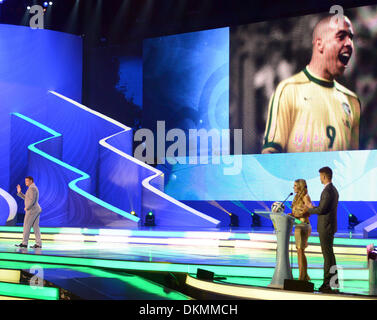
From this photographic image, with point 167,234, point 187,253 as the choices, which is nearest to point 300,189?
point 187,253

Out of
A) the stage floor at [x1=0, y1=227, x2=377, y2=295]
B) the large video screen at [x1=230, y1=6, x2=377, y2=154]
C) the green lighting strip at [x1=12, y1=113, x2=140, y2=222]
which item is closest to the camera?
the stage floor at [x1=0, y1=227, x2=377, y2=295]

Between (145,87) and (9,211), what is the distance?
5.91 meters

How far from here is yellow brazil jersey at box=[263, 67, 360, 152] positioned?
13.0 metres

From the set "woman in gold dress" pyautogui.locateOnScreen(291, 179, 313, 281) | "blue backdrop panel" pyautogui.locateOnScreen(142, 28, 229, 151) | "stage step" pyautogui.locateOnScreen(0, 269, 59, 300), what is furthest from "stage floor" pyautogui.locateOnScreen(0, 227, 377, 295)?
"blue backdrop panel" pyautogui.locateOnScreen(142, 28, 229, 151)

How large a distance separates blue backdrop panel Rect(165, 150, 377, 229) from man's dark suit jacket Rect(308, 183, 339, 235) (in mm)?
8336

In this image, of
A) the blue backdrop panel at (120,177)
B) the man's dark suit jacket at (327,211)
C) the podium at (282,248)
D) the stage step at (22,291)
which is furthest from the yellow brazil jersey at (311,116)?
the stage step at (22,291)

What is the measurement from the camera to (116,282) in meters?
5.45

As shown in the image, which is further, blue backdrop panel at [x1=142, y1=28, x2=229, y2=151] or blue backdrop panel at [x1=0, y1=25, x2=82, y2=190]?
blue backdrop panel at [x1=142, y1=28, x2=229, y2=151]

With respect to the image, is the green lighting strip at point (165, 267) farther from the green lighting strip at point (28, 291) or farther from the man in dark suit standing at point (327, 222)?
the green lighting strip at point (28, 291)

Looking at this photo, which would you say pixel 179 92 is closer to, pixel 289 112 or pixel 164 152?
pixel 164 152

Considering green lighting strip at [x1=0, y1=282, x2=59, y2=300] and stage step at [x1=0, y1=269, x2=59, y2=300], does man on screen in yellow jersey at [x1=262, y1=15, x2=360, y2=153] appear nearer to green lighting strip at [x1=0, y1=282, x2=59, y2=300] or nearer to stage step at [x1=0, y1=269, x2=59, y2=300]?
stage step at [x1=0, y1=269, x2=59, y2=300]

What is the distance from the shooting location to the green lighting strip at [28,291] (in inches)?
190

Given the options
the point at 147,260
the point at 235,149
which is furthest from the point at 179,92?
the point at 147,260

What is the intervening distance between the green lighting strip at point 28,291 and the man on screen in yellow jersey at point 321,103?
30.9 feet
